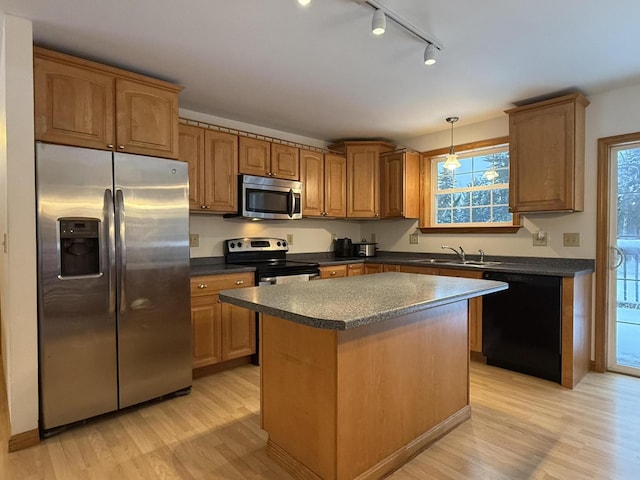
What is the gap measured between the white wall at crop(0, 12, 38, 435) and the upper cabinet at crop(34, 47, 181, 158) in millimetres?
97

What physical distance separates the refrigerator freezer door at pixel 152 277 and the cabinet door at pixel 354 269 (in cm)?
193

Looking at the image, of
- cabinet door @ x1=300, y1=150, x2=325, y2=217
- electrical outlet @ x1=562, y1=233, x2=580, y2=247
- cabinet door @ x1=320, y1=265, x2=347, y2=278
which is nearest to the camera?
electrical outlet @ x1=562, y1=233, x2=580, y2=247

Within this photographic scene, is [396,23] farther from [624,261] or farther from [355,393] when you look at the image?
[624,261]

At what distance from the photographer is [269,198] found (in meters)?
3.67

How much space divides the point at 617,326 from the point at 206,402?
3.43 meters

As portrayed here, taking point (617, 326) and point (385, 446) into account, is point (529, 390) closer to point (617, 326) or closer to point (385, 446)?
point (617, 326)

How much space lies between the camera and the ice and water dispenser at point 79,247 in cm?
221

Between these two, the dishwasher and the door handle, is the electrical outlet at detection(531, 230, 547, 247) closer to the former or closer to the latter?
the door handle

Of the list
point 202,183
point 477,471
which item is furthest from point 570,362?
point 202,183

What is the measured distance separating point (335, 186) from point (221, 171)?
1470 millimetres

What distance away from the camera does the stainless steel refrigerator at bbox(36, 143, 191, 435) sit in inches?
84.6

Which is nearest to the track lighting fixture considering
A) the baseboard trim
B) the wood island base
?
the wood island base

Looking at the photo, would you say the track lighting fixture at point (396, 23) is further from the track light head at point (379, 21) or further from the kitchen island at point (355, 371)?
the kitchen island at point (355, 371)

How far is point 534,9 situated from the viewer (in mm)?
1961
